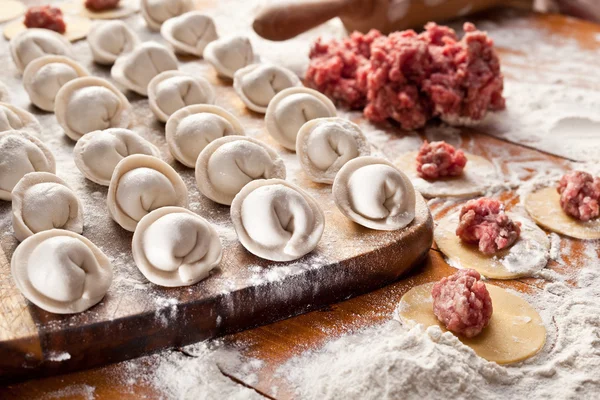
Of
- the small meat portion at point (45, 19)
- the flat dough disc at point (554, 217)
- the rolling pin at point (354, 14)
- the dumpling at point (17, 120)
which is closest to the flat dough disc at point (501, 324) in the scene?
the flat dough disc at point (554, 217)

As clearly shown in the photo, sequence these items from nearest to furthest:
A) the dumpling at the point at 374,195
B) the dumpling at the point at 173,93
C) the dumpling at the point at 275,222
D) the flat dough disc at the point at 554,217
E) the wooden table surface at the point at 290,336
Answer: the wooden table surface at the point at 290,336 → the dumpling at the point at 275,222 → the dumpling at the point at 374,195 → the flat dough disc at the point at 554,217 → the dumpling at the point at 173,93

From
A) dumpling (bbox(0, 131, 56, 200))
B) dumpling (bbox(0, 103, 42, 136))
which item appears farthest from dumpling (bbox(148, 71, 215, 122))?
dumpling (bbox(0, 131, 56, 200))

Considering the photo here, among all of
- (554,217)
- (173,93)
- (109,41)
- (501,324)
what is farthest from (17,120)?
(554,217)

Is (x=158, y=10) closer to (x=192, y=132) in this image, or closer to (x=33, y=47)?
(x=33, y=47)

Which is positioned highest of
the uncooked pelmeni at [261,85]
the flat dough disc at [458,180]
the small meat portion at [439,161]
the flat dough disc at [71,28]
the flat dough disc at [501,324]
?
the uncooked pelmeni at [261,85]

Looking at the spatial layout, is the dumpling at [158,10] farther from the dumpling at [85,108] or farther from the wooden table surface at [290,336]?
the wooden table surface at [290,336]

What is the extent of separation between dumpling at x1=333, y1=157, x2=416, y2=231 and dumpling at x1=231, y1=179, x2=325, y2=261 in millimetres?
148

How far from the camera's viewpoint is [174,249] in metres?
1.91

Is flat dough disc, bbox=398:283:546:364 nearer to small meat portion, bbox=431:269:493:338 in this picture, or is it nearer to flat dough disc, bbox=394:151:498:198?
small meat portion, bbox=431:269:493:338

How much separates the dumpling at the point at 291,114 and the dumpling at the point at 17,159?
815 mm

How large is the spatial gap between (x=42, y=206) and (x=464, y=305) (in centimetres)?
123

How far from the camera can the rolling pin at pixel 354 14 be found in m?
3.48

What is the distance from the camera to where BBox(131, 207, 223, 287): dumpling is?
75.4 inches

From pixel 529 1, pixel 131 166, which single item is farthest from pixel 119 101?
pixel 529 1
